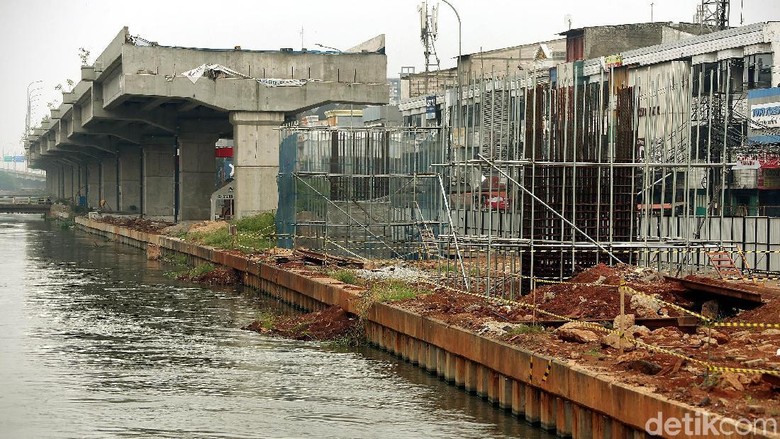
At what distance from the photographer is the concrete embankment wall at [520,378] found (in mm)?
14188

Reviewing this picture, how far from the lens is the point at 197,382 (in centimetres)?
2200

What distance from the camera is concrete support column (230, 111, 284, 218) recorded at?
55.0m

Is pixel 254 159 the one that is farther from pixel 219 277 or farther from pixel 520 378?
pixel 520 378

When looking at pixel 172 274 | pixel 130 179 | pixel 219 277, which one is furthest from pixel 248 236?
pixel 130 179

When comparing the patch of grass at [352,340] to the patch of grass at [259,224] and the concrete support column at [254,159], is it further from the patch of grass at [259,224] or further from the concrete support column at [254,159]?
the concrete support column at [254,159]

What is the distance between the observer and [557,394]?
1650 centimetres

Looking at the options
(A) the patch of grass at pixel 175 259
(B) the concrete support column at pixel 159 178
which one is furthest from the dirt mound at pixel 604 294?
(B) the concrete support column at pixel 159 178

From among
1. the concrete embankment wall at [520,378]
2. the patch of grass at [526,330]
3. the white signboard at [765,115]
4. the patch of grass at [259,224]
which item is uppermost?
the white signboard at [765,115]

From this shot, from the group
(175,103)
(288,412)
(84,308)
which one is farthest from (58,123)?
(288,412)

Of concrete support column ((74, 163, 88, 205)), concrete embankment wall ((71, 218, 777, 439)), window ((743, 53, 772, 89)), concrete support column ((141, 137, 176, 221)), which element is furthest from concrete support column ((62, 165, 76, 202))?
concrete embankment wall ((71, 218, 777, 439))

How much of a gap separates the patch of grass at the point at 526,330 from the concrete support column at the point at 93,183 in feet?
341

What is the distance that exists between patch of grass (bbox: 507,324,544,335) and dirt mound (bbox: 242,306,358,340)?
8.00m

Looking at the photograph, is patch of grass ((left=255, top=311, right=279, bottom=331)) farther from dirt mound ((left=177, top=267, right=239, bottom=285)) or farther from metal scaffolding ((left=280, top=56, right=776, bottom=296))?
dirt mound ((left=177, top=267, right=239, bottom=285))

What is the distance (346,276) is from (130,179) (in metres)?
66.8
